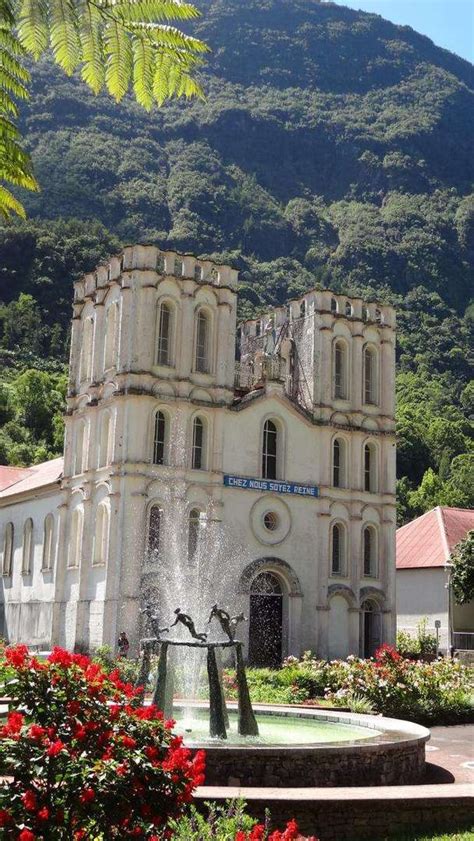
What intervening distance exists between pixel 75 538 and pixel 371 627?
39.5ft

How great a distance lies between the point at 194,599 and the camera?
34688 millimetres

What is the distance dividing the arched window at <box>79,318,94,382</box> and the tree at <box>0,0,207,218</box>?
105 ft

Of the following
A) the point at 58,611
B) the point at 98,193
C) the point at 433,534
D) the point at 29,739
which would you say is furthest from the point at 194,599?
the point at 98,193

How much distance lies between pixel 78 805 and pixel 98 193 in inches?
5608

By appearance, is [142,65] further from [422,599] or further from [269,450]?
[422,599]

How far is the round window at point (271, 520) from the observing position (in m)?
36.7

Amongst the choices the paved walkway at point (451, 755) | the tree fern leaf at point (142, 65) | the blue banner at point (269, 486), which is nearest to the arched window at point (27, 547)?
the blue banner at point (269, 486)

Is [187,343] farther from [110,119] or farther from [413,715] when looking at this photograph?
[110,119]

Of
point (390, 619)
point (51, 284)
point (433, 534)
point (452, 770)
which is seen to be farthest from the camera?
point (51, 284)

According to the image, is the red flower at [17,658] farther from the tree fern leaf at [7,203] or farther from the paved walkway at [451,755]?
the paved walkway at [451,755]

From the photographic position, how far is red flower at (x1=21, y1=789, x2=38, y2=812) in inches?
256

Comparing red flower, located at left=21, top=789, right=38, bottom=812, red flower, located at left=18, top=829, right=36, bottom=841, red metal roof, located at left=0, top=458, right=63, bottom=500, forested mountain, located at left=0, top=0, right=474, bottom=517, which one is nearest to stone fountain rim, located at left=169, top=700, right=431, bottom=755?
red flower, located at left=21, top=789, right=38, bottom=812

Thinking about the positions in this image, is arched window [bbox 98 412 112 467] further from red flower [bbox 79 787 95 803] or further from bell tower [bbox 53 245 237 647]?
red flower [bbox 79 787 95 803]

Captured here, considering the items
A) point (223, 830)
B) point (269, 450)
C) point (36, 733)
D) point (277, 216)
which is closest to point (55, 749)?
point (36, 733)
